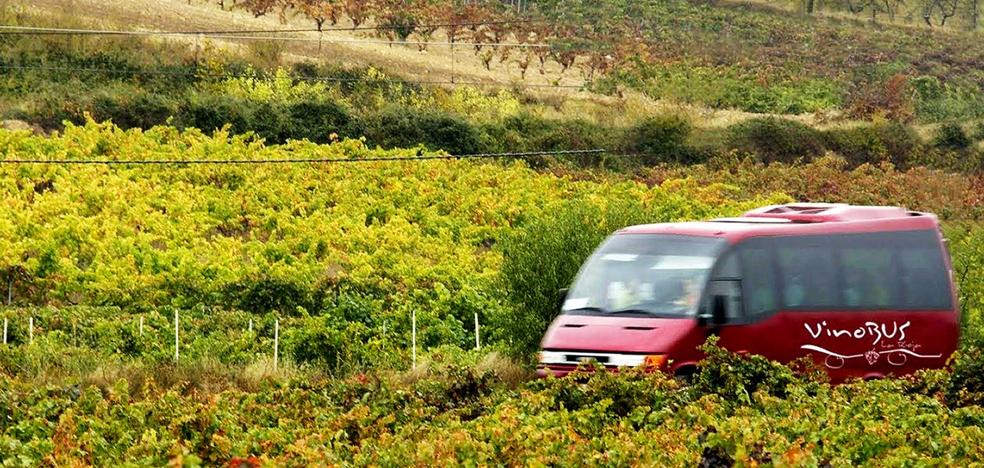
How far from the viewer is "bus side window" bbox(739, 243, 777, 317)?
69.1ft

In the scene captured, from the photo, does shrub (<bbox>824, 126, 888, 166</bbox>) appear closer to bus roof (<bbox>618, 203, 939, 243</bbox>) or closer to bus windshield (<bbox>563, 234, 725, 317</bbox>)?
bus roof (<bbox>618, 203, 939, 243</bbox>)

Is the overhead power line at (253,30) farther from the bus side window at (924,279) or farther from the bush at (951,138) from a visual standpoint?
the bus side window at (924,279)

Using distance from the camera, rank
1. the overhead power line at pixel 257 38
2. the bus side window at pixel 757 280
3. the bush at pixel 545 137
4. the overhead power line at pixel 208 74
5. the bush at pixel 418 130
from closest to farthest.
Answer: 1. the bus side window at pixel 757 280
2. the bush at pixel 418 130
3. the overhead power line at pixel 208 74
4. the overhead power line at pixel 257 38
5. the bush at pixel 545 137

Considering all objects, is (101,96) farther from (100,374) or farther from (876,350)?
(876,350)

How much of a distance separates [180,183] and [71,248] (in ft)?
22.3

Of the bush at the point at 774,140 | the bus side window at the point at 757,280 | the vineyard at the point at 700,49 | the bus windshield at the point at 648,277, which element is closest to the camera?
the bus windshield at the point at 648,277

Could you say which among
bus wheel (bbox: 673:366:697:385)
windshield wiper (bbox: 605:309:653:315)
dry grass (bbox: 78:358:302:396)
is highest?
A: windshield wiper (bbox: 605:309:653:315)

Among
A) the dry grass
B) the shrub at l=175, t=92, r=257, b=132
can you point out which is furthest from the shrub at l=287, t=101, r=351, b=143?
the dry grass

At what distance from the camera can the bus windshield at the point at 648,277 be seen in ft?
67.5

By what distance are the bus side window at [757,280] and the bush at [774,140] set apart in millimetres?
42840

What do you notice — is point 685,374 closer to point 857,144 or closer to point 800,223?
point 800,223

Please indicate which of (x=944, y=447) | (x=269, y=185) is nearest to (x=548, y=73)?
(x=269, y=185)

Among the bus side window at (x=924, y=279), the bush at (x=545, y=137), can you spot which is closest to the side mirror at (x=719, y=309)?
the bus side window at (x=924, y=279)

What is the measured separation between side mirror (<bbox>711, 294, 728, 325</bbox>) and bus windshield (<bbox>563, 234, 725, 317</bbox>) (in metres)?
0.22
